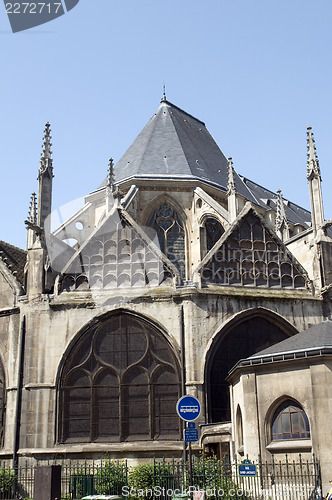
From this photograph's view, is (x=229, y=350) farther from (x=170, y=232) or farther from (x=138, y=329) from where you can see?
(x=170, y=232)

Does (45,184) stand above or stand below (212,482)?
above

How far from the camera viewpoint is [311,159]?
21859 mm

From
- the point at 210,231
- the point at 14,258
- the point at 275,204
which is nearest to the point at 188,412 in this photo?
the point at 14,258

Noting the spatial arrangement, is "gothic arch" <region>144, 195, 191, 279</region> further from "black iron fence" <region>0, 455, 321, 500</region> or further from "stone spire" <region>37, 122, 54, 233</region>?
"black iron fence" <region>0, 455, 321, 500</region>

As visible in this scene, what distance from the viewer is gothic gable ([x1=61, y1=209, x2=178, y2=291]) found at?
19562 mm

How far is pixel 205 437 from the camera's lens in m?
17.1

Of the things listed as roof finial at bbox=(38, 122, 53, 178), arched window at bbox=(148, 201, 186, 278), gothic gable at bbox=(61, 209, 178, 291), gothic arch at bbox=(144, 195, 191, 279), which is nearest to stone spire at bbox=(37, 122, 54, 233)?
roof finial at bbox=(38, 122, 53, 178)

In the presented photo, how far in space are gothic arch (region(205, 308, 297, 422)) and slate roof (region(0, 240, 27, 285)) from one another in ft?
24.6

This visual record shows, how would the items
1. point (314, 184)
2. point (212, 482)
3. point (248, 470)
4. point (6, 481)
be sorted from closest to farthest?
point (248, 470) < point (212, 482) < point (6, 481) < point (314, 184)

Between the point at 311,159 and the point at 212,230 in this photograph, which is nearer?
the point at 311,159

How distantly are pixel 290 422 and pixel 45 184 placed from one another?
1141 cm

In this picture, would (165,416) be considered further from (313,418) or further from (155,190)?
(155,190)

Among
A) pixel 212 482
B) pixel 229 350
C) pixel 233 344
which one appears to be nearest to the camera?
pixel 212 482

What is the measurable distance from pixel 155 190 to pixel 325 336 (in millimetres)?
12535
